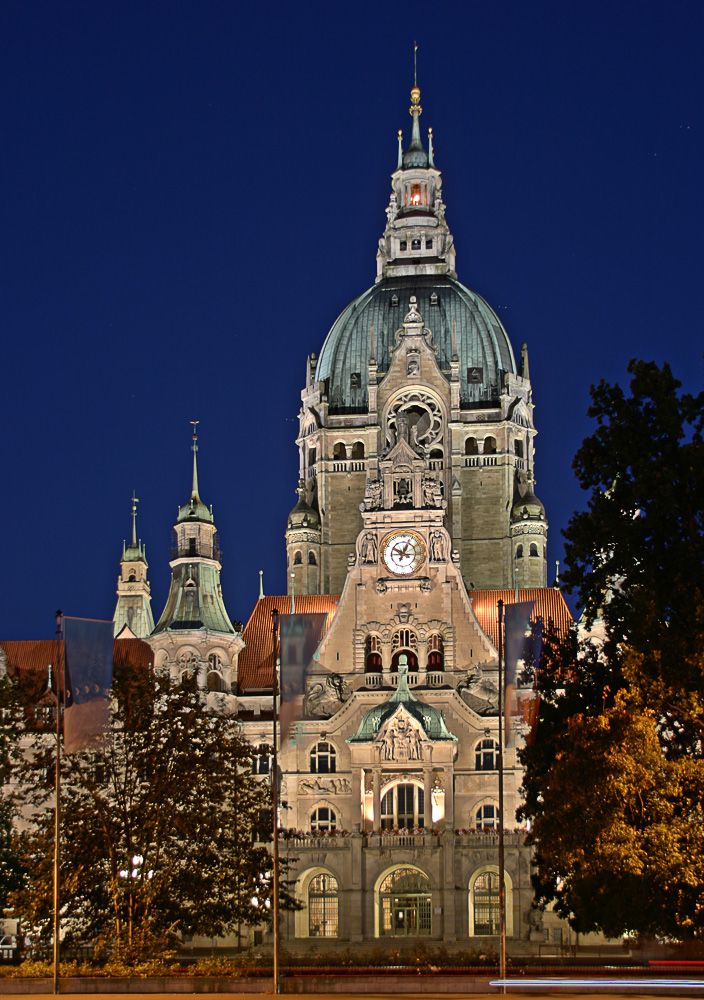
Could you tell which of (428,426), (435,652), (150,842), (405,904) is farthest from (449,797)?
(428,426)

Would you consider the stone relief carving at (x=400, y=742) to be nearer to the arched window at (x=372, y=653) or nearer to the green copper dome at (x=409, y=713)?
the green copper dome at (x=409, y=713)

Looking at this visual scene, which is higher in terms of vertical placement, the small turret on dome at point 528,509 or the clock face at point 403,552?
the small turret on dome at point 528,509

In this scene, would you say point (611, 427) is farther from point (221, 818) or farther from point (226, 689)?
point (226, 689)

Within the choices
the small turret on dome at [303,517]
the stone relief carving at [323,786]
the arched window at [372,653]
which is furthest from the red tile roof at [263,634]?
the stone relief carving at [323,786]

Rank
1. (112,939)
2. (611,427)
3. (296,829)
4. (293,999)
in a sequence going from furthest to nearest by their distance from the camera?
(296,829)
(112,939)
(611,427)
(293,999)

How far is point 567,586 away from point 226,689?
4466 centimetres

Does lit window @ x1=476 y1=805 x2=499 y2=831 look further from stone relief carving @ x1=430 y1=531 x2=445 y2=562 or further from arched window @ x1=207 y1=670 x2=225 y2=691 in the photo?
arched window @ x1=207 y1=670 x2=225 y2=691

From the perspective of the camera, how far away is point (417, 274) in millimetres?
123062

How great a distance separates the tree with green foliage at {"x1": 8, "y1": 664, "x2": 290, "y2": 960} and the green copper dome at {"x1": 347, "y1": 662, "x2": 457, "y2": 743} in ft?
62.5

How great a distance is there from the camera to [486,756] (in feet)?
306

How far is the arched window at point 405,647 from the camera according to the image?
317 feet

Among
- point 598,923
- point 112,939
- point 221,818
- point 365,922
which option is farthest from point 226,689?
point 598,923

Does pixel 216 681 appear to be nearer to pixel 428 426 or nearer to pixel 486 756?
pixel 486 756

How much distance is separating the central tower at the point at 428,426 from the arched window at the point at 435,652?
1424 centimetres
